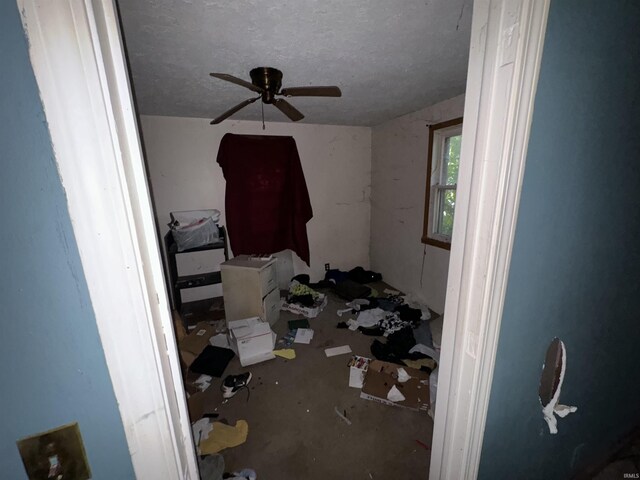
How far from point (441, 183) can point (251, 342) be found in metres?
2.63

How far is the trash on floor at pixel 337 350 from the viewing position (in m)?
2.39

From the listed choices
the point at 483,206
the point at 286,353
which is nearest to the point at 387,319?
the point at 286,353

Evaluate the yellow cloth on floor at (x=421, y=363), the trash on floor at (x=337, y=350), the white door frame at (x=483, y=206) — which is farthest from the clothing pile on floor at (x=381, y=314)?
the white door frame at (x=483, y=206)

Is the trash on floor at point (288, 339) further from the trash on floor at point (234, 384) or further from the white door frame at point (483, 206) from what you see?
the white door frame at point (483, 206)

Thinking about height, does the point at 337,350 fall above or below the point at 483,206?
below

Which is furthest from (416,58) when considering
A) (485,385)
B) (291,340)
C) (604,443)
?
(291,340)

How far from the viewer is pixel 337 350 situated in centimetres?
244

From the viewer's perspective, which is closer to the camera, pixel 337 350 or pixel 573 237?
pixel 573 237

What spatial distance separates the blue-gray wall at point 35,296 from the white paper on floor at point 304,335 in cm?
223

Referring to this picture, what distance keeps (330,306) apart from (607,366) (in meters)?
2.48

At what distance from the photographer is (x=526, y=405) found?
86cm

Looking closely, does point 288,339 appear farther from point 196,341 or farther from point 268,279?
point 196,341

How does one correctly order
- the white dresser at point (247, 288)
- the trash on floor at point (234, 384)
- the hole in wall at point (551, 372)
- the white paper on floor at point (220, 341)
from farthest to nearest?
the white dresser at point (247, 288)
the white paper on floor at point (220, 341)
the trash on floor at point (234, 384)
the hole in wall at point (551, 372)

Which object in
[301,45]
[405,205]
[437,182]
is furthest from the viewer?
[405,205]
